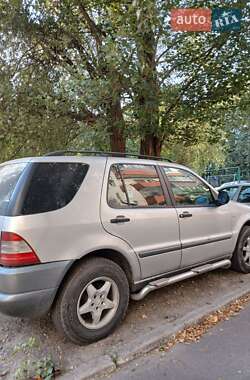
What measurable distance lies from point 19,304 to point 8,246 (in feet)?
1.50

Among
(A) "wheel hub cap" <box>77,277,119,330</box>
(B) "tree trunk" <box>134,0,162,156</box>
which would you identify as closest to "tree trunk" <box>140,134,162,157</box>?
(B) "tree trunk" <box>134,0,162,156</box>

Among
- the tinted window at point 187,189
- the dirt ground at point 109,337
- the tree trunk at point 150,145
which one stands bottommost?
the dirt ground at point 109,337

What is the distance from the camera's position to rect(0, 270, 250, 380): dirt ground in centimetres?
265

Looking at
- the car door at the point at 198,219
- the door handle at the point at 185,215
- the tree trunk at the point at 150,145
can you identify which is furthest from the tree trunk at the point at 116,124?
the door handle at the point at 185,215

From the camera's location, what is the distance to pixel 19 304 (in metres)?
2.50

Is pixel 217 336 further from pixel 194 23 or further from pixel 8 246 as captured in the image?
pixel 194 23

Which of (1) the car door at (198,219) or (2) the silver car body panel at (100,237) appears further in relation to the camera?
(1) the car door at (198,219)

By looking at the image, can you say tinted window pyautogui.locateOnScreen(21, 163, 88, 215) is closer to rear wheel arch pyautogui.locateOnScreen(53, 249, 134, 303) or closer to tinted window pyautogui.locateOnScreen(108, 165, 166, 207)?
tinted window pyautogui.locateOnScreen(108, 165, 166, 207)

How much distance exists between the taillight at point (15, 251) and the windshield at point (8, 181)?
0.24 m

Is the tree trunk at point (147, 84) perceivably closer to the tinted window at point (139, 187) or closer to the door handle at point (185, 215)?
the tinted window at point (139, 187)

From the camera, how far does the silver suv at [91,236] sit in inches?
99.8

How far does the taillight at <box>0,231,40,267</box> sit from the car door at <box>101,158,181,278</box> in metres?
0.73

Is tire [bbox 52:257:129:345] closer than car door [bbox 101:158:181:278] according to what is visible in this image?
Yes

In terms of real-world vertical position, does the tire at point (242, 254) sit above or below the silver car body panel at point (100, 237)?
below
